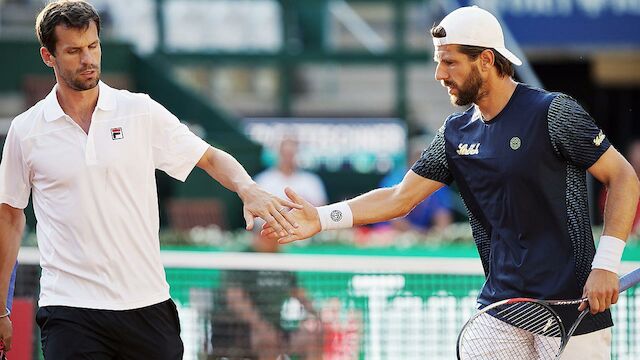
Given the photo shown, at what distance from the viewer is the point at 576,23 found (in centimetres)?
1609

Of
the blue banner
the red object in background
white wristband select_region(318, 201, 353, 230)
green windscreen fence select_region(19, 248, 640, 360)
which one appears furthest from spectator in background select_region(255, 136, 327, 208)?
white wristband select_region(318, 201, 353, 230)

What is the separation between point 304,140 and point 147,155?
11.0m

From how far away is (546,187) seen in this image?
5332 millimetres

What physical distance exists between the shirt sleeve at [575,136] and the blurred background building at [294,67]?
8.69 m

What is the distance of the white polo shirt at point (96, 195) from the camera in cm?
541

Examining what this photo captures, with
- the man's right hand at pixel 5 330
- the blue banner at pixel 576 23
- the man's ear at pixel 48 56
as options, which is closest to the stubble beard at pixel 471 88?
the man's ear at pixel 48 56

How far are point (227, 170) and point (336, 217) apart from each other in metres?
0.68

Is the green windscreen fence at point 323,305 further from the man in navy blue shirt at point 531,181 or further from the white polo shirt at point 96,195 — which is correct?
the white polo shirt at point 96,195

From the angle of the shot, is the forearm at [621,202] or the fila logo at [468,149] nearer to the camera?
the forearm at [621,202]

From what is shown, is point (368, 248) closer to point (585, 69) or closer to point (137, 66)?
point (137, 66)

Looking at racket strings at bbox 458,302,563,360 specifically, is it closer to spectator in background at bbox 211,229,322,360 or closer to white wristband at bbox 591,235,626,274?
white wristband at bbox 591,235,626,274

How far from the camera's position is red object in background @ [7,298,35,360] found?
789cm

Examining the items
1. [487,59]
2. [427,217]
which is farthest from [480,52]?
[427,217]

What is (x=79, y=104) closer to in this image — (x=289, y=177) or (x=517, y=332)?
(x=517, y=332)
